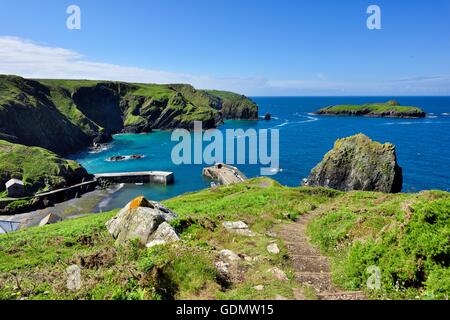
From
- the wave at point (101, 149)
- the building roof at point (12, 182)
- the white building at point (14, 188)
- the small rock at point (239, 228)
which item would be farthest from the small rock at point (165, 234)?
the wave at point (101, 149)

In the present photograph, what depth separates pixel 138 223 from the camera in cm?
1848

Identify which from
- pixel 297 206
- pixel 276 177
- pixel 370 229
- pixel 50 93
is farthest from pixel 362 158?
pixel 50 93

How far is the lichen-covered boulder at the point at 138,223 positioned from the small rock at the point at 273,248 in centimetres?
608

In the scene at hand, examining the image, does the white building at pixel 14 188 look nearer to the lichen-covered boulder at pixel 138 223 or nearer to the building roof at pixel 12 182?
the building roof at pixel 12 182

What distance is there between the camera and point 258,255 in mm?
15969

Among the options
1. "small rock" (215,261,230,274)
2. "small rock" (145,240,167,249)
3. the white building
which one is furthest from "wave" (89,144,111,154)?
"small rock" (215,261,230,274)

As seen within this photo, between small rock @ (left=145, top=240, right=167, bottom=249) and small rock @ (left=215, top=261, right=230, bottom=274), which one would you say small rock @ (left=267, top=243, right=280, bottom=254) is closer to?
small rock @ (left=215, top=261, right=230, bottom=274)

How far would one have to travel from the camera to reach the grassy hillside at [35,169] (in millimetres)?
83500

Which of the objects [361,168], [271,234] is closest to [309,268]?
[271,234]

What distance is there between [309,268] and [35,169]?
91.7 meters

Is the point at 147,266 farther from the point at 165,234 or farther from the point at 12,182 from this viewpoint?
the point at 12,182
